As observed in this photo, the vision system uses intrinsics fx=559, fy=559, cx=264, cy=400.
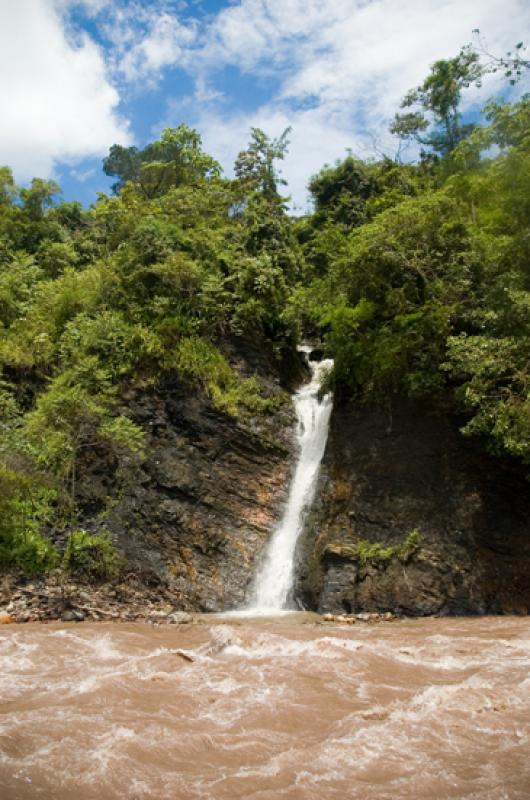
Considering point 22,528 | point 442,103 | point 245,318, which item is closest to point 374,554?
point 22,528

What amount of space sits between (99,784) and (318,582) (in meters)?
10.0

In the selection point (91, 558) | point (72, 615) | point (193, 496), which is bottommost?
point (72, 615)

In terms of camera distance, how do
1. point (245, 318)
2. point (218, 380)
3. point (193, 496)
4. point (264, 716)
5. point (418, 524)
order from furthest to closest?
1. point (245, 318)
2. point (218, 380)
3. point (193, 496)
4. point (418, 524)
5. point (264, 716)

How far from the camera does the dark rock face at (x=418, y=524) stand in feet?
42.0

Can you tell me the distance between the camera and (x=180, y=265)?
2019cm

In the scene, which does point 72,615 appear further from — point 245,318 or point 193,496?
point 245,318

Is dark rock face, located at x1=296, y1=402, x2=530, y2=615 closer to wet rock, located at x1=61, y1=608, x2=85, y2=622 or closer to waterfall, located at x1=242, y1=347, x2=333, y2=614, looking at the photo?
waterfall, located at x1=242, y1=347, x2=333, y2=614

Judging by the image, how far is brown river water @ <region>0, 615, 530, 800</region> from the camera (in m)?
4.59

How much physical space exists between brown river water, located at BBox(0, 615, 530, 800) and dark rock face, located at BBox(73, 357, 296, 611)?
170 inches

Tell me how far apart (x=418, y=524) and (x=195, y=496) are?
6.23 m

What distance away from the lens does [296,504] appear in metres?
16.8

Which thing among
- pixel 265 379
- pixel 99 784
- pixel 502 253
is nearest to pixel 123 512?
pixel 265 379

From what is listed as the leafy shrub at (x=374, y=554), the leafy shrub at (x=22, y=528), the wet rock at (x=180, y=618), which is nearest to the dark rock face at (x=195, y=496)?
the wet rock at (x=180, y=618)

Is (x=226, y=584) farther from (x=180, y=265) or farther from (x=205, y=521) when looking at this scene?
(x=180, y=265)
